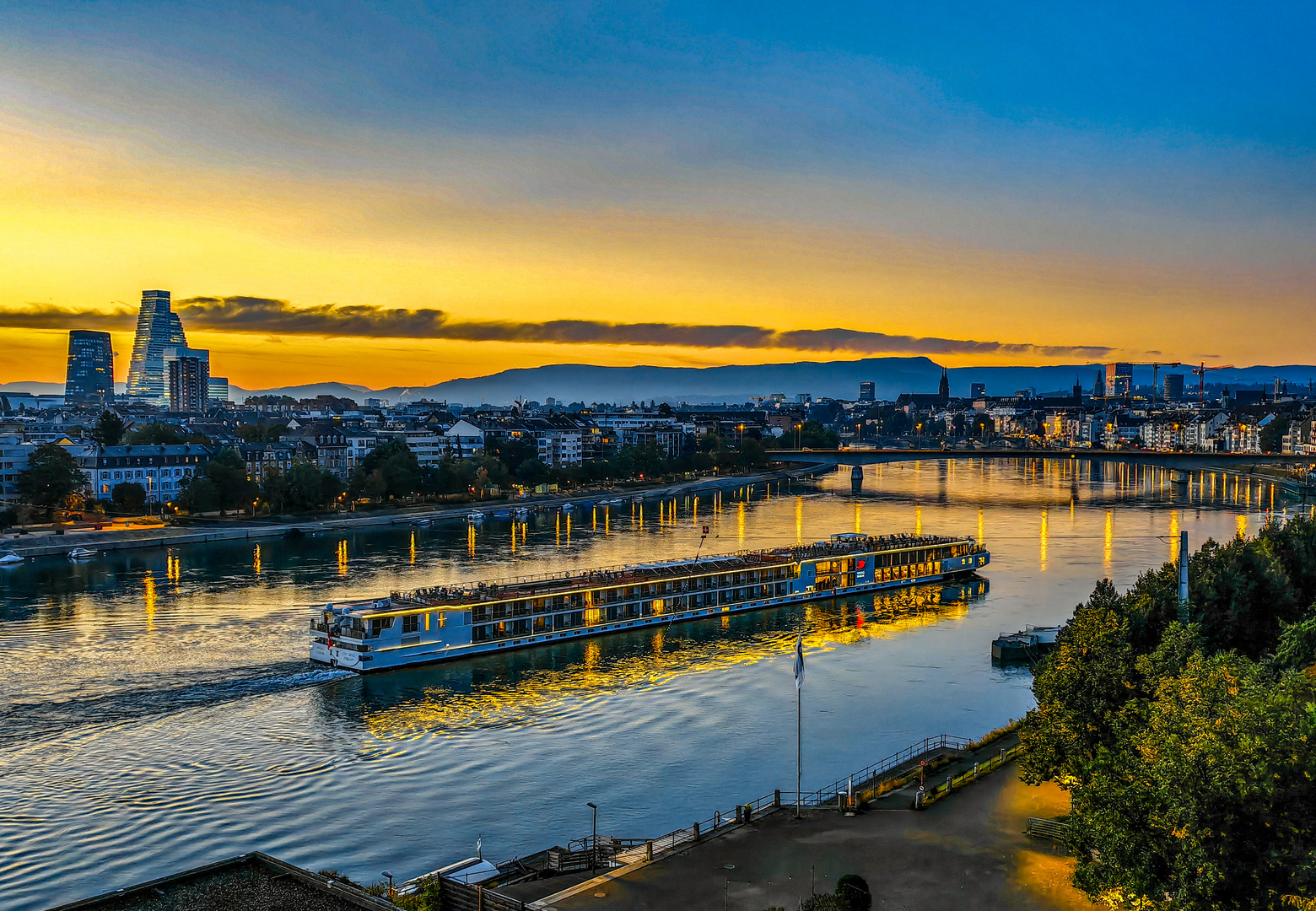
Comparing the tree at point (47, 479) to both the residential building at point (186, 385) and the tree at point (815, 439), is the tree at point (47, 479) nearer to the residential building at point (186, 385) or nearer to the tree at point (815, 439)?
the tree at point (815, 439)

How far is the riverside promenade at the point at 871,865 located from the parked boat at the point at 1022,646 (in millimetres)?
12332

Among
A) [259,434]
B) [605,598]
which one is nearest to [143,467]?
[259,434]

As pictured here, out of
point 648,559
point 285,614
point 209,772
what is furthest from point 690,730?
point 648,559

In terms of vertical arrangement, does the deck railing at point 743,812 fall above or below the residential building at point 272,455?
below

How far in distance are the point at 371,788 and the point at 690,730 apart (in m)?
6.02

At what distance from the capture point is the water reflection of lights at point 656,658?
21.7m

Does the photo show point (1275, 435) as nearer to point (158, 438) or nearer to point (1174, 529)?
point (1174, 529)

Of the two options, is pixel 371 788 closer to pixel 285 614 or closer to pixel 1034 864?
pixel 1034 864

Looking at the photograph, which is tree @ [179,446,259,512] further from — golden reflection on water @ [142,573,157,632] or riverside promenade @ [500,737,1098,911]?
riverside promenade @ [500,737,1098,911]

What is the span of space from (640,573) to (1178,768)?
79.1ft

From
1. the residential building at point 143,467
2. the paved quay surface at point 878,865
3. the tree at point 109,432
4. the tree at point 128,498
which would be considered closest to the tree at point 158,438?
the tree at point 109,432

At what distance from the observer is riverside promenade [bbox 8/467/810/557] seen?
43344mm

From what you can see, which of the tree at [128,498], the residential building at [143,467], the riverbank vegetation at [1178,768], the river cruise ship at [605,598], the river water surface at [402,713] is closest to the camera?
the riverbank vegetation at [1178,768]

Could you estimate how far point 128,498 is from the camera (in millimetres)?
53281
